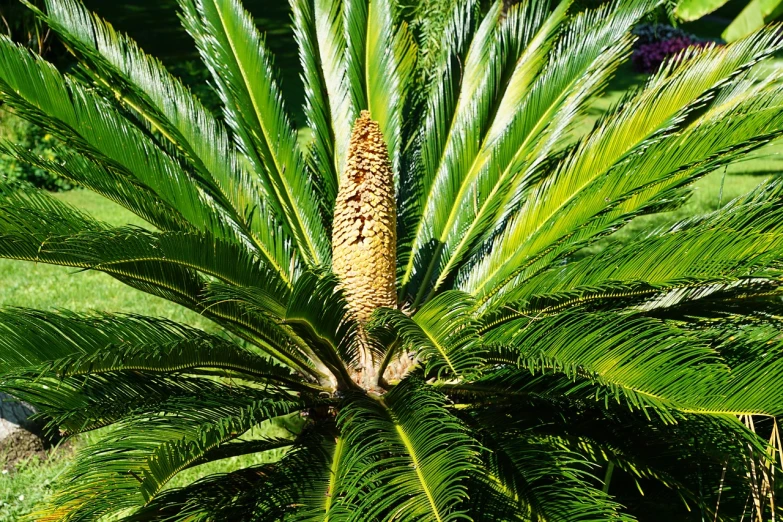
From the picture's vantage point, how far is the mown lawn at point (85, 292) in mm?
3850

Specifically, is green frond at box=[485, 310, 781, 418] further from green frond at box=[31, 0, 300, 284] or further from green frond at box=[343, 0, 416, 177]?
green frond at box=[343, 0, 416, 177]

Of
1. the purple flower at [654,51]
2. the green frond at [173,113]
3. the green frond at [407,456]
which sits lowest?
the green frond at [407,456]

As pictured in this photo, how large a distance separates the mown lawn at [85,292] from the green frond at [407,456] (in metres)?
1.13

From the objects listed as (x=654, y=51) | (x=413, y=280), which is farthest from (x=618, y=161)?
(x=654, y=51)

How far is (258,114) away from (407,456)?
2090 mm

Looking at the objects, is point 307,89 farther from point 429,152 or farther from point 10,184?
point 10,184

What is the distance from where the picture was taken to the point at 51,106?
118 inches

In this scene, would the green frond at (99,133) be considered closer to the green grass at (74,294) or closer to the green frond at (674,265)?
the green frond at (674,265)

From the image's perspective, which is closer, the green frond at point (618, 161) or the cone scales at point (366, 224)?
the green frond at point (618, 161)

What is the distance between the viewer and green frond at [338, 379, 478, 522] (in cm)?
205

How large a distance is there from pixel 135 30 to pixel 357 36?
20803mm

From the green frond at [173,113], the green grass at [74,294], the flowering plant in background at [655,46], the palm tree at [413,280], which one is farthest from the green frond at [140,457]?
the flowering plant in background at [655,46]

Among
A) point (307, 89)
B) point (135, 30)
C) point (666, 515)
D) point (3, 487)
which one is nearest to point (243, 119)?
point (307, 89)

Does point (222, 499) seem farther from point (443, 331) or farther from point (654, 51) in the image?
point (654, 51)
